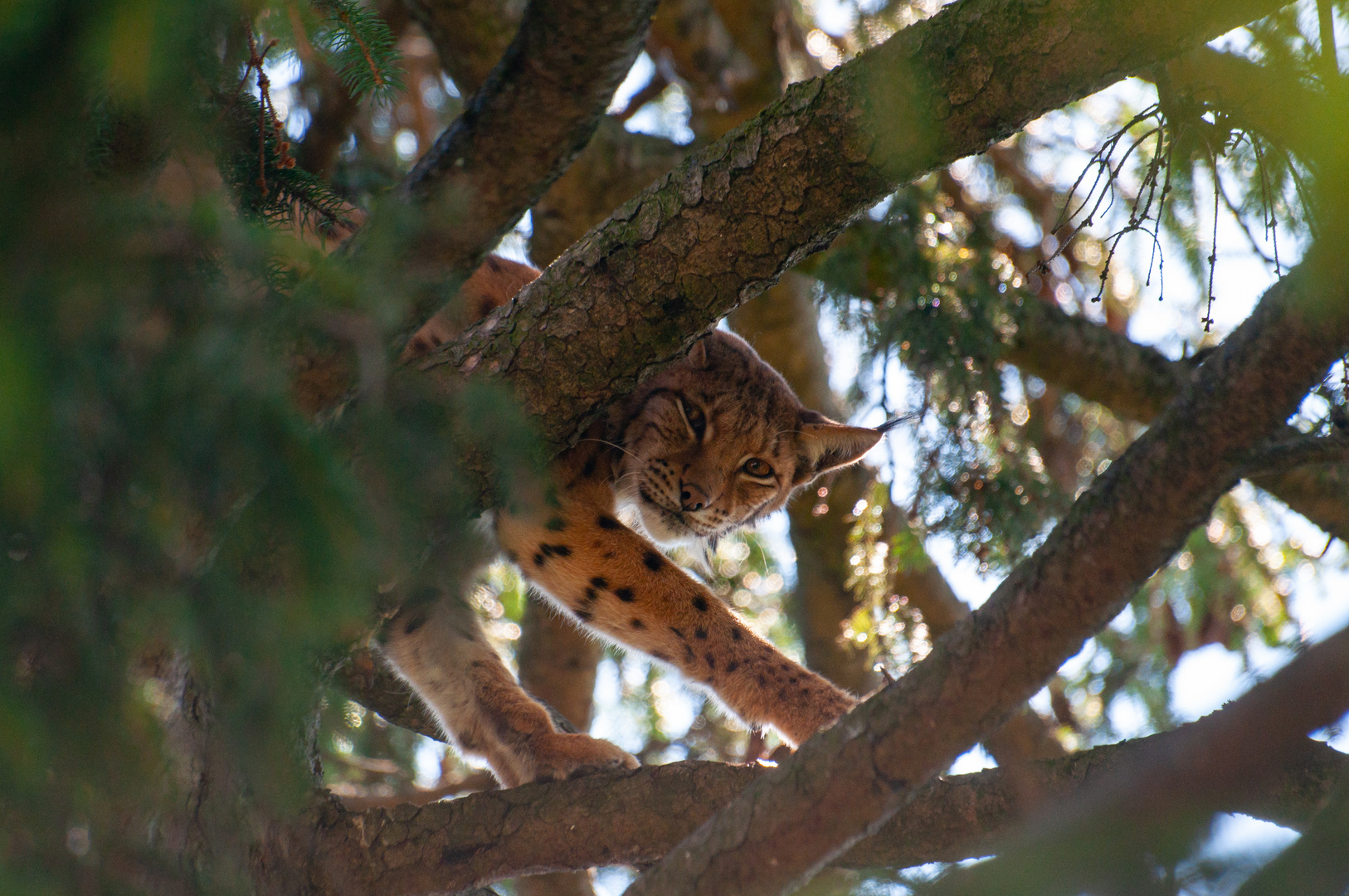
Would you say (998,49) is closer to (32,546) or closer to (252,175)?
(252,175)

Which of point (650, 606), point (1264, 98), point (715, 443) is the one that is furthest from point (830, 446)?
point (1264, 98)

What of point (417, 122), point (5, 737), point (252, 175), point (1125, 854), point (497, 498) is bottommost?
point (1125, 854)

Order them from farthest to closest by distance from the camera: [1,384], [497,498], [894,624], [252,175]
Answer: [894,624] < [497,498] < [252,175] < [1,384]

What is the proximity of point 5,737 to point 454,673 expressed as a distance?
11.4 feet

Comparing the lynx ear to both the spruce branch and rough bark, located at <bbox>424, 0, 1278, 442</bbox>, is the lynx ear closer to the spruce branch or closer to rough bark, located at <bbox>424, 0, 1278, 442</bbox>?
rough bark, located at <bbox>424, 0, 1278, 442</bbox>

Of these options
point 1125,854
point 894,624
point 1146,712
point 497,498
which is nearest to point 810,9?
point 894,624

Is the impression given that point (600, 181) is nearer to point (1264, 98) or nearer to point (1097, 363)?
point (1097, 363)

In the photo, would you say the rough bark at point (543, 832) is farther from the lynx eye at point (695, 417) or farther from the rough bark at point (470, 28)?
the rough bark at point (470, 28)

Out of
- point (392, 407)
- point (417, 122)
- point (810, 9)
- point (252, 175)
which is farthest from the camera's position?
point (810, 9)

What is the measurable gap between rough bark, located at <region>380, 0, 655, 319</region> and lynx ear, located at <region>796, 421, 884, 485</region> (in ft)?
7.85

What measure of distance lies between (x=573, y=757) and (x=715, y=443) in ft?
5.40

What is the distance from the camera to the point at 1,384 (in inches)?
54.1

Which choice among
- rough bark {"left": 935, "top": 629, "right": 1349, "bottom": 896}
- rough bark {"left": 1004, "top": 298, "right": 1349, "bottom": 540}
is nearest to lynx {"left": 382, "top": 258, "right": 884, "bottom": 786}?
rough bark {"left": 1004, "top": 298, "right": 1349, "bottom": 540}

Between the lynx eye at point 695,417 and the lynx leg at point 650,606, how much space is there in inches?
30.1
